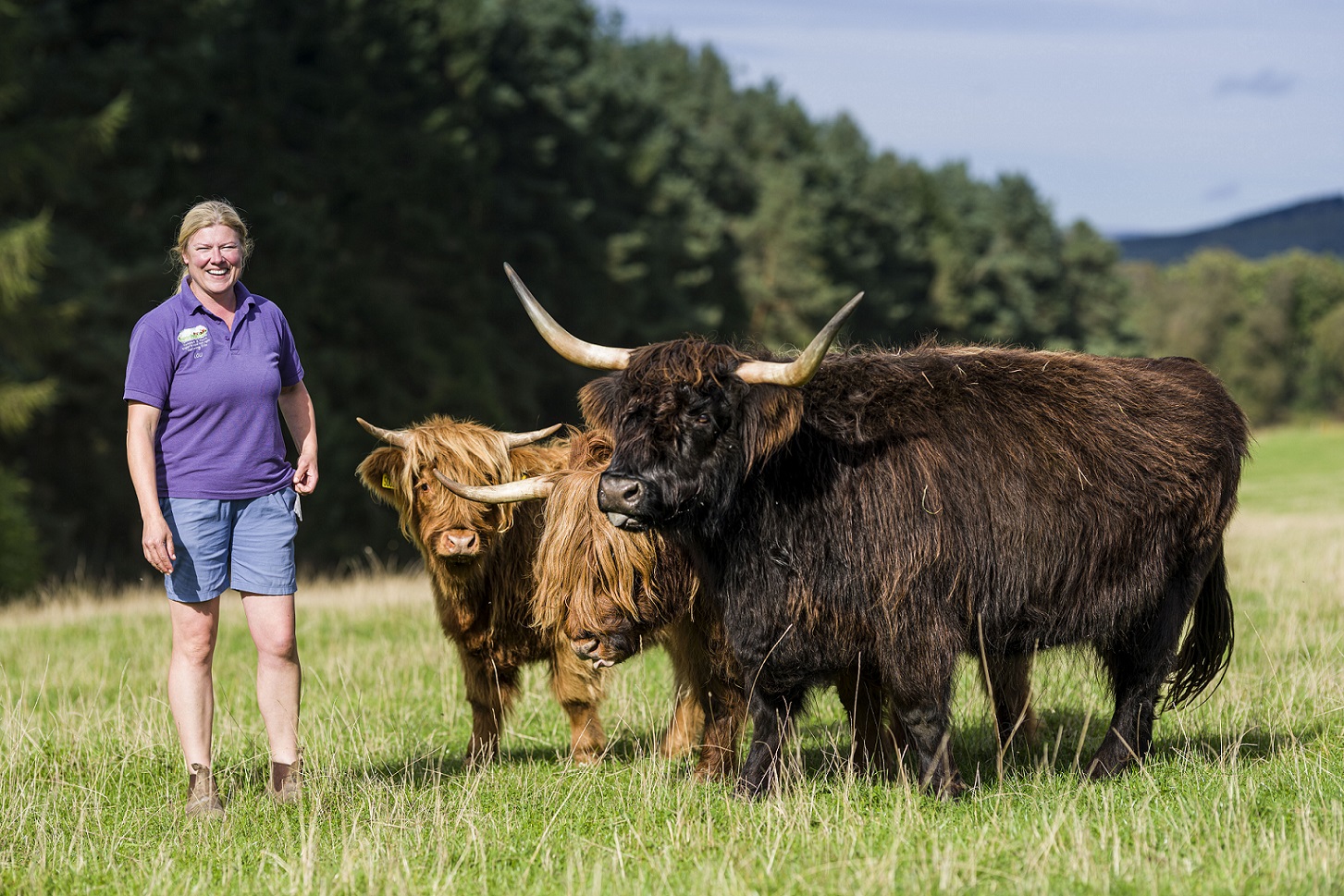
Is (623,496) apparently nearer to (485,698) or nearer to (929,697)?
(929,697)

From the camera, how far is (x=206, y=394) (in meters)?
5.08

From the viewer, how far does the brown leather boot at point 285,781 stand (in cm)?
527

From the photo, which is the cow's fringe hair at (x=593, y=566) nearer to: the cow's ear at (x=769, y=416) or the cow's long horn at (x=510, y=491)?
the cow's long horn at (x=510, y=491)

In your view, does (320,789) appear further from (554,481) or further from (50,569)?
(50,569)

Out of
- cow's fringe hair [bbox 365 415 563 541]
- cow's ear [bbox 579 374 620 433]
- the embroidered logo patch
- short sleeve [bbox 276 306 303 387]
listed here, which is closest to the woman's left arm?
short sleeve [bbox 276 306 303 387]

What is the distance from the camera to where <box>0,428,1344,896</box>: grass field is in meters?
4.08

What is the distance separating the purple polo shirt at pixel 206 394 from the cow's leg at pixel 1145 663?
3690 millimetres

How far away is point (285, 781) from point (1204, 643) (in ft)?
13.7

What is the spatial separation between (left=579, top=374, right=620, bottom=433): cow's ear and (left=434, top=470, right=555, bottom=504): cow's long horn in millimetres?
913

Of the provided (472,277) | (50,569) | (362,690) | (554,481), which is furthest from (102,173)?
(554,481)

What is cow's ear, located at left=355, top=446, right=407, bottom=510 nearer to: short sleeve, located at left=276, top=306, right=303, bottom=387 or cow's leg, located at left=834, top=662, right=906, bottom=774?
short sleeve, located at left=276, top=306, right=303, bottom=387

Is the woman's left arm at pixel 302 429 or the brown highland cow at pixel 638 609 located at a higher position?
the woman's left arm at pixel 302 429

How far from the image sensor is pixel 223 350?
203 inches

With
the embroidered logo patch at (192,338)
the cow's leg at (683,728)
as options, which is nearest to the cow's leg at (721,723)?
the cow's leg at (683,728)
